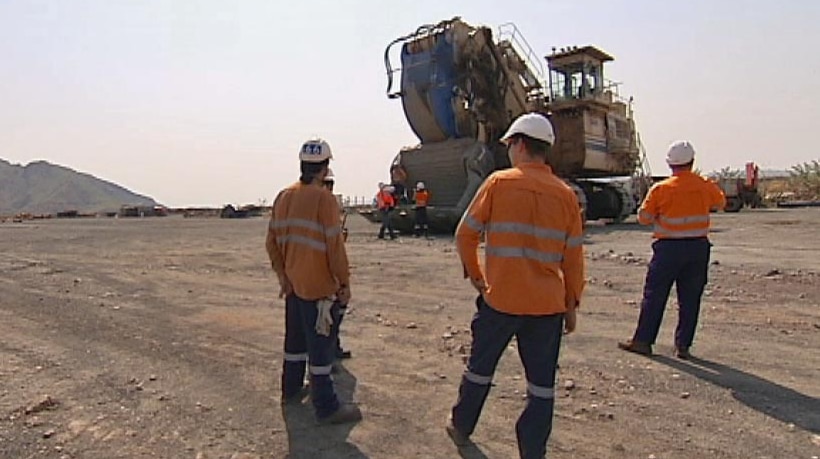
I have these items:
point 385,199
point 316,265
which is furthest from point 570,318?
point 385,199

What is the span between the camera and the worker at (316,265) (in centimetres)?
435

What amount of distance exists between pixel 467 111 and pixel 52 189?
93539mm

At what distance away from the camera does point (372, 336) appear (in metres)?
6.78

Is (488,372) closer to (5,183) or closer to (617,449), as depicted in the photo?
(617,449)

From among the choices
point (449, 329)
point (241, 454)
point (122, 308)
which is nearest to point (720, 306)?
point (449, 329)

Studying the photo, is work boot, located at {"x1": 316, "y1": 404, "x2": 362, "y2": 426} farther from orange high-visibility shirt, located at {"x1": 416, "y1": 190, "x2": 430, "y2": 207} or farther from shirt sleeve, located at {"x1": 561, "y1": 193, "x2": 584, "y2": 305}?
orange high-visibility shirt, located at {"x1": 416, "y1": 190, "x2": 430, "y2": 207}

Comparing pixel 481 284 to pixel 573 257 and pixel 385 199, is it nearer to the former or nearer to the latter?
pixel 573 257

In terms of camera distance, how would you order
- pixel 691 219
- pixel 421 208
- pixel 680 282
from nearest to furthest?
pixel 691 219
pixel 680 282
pixel 421 208

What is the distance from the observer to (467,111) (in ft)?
63.4

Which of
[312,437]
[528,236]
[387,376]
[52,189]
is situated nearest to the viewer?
[528,236]

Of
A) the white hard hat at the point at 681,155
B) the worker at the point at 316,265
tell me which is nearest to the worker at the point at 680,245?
the white hard hat at the point at 681,155

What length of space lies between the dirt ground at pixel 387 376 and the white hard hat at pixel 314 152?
160 cm

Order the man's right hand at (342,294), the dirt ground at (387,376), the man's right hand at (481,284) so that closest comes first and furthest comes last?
the man's right hand at (481,284) < the dirt ground at (387,376) < the man's right hand at (342,294)

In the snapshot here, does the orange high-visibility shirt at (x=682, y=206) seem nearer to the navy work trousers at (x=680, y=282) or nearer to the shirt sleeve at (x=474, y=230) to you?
the navy work trousers at (x=680, y=282)
